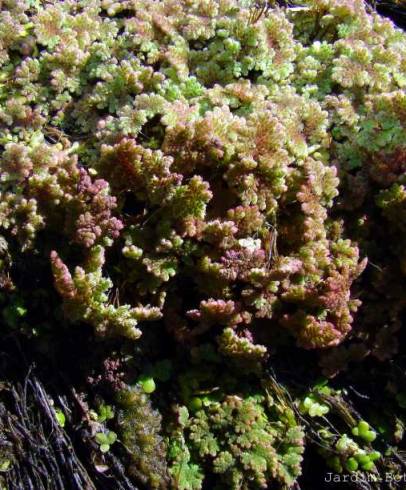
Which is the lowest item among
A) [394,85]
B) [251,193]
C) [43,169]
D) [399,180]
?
[43,169]

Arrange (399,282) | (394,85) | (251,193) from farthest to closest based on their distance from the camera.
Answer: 1. (394,85)
2. (399,282)
3. (251,193)

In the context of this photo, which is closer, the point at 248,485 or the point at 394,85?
the point at 248,485

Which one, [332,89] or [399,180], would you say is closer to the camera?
[399,180]

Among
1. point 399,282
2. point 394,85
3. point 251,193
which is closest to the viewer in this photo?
point 251,193

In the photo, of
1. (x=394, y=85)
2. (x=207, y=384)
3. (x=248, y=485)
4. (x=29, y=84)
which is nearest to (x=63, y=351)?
(x=207, y=384)

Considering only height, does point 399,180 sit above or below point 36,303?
above

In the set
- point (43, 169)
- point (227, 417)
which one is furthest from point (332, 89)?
point (227, 417)

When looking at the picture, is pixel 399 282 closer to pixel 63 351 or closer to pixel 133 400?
pixel 133 400

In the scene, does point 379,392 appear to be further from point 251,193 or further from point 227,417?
point 251,193

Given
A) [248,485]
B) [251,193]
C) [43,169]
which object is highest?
[251,193]
